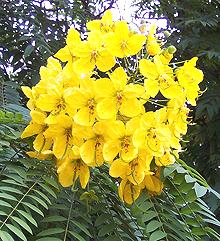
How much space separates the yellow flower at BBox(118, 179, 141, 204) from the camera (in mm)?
816

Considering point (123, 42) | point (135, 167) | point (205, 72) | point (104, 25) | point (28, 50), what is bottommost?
point (135, 167)

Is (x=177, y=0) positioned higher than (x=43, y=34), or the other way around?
(x=177, y=0)

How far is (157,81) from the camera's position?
2.74 feet

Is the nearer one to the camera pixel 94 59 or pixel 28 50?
pixel 94 59

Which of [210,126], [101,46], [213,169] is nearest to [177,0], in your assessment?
[210,126]

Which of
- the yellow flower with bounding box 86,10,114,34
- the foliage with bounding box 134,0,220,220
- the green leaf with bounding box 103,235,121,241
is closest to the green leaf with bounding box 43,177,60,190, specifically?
the green leaf with bounding box 103,235,121,241

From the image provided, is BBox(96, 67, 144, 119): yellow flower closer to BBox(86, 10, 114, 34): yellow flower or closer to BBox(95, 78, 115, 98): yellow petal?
BBox(95, 78, 115, 98): yellow petal

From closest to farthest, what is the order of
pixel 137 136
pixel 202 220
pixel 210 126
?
pixel 137 136, pixel 202 220, pixel 210 126

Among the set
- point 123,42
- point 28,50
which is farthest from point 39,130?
point 28,50

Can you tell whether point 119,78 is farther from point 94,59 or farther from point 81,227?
point 81,227

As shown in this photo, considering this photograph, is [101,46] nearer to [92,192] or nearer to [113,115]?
[113,115]

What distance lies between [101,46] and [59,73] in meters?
0.09

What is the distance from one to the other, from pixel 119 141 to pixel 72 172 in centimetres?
10

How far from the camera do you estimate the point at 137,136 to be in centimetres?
78
